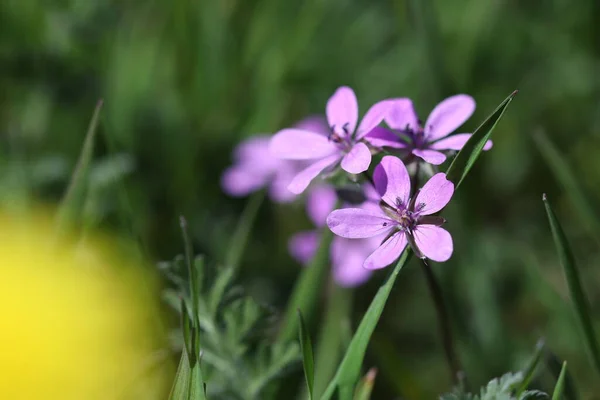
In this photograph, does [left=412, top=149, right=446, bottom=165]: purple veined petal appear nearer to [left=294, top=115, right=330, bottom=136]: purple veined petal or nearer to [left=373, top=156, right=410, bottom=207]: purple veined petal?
[left=373, top=156, right=410, bottom=207]: purple veined petal

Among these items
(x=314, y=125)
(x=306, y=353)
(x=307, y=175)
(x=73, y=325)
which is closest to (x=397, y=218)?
(x=307, y=175)

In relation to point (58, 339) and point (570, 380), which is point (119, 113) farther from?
point (570, 380)

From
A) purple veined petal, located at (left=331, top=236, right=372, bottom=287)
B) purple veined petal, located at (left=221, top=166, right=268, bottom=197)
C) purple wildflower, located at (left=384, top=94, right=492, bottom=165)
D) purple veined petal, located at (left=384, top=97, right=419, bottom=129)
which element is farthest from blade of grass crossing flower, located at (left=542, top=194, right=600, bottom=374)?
purple veined petal, located at (left=221, top=166, right=268, bottom=197)

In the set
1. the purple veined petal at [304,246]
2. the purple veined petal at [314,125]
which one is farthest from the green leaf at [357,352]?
the purple veined petal at [314,125]

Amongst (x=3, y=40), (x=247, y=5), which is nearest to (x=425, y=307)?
(x=247, y=5)

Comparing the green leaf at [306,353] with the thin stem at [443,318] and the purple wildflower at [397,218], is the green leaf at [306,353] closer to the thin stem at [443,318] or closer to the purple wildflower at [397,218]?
the purple wildflower at [397,218]
